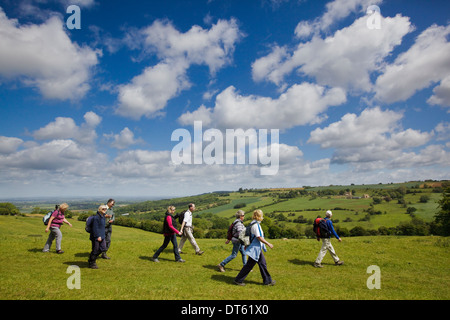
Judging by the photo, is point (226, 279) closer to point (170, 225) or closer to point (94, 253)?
point (170, 225)

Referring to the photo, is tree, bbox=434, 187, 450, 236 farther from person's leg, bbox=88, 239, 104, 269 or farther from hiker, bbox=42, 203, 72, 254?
hiker, bbox=42, 203, 72, 254

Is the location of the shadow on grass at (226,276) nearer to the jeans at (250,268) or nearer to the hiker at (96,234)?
the jeans at (250,268)

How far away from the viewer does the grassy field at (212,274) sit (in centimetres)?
802

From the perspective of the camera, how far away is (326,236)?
1315 cm

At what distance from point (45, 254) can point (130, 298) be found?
29.0 feet

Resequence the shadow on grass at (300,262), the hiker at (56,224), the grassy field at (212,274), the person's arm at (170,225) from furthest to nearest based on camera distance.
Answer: the shadow on grass at (300,262)
the hiker at (56,224)
the person's arm at (170,225)
the grassy field at (212,274)

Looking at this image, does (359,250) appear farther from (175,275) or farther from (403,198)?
(403,198)

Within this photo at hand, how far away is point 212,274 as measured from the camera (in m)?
10.7

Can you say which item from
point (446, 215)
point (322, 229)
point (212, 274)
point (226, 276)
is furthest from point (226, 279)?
point (446, 215)

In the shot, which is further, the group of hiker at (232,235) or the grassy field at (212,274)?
the group of hiker at (232,235)

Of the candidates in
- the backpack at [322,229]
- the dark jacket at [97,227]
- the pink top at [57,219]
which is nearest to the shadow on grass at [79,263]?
the dark jacket at [97,227]

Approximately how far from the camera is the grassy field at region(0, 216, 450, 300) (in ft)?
26.3

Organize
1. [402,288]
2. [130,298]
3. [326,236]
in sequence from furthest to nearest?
[326,236] → [402,288] → [130,298]
